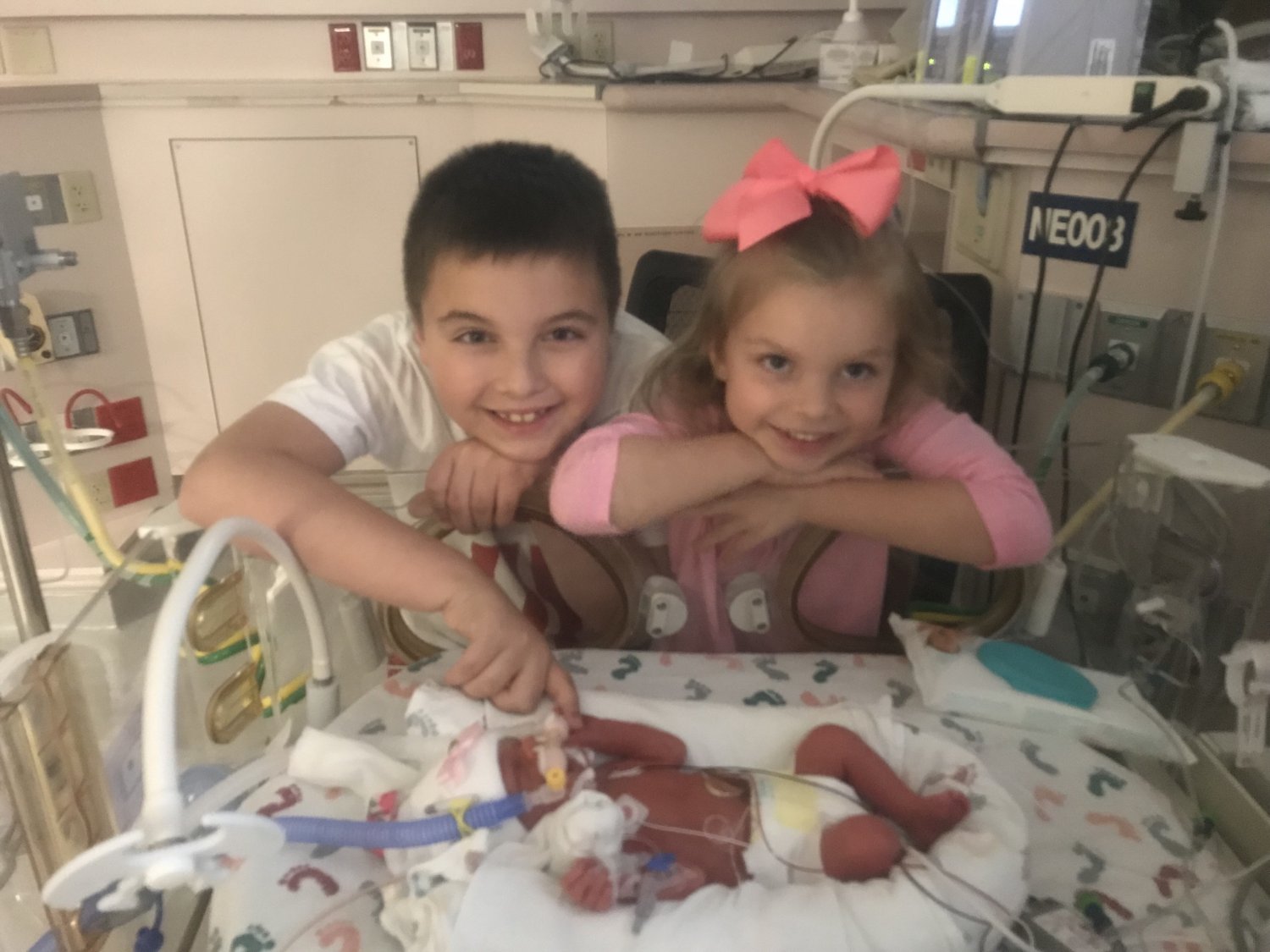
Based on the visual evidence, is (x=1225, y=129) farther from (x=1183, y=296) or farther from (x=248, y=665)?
(x=248, y=665)

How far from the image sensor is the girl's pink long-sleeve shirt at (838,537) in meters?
0.86

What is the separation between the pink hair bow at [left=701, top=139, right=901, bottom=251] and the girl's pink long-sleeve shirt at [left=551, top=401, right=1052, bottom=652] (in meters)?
0.21

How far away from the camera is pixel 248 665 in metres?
0.94

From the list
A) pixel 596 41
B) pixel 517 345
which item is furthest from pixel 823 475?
pixel 596 41

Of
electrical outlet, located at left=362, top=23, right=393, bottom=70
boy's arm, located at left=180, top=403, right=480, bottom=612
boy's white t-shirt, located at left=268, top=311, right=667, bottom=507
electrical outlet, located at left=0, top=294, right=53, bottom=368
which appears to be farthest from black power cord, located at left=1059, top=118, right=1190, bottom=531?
electrical outlet, located at left=0, top=294, right=53, bottom=368

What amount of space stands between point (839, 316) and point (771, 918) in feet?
1.52

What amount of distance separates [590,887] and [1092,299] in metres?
0.82

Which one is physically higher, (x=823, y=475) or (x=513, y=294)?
(x=513, y=294)

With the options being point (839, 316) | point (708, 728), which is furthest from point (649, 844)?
point (839, 316)

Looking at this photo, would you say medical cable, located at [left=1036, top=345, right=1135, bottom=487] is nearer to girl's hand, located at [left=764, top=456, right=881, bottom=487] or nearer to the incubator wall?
girl's hand, located at [left=764, top=456, right=881, bottom=487]

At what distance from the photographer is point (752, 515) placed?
0.91 m

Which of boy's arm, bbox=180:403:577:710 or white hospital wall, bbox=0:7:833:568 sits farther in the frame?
white hospital wall, bbox=0:7:833:568

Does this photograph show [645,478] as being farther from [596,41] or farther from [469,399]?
[596,41]

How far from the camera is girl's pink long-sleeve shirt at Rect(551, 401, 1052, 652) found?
0.86 m
